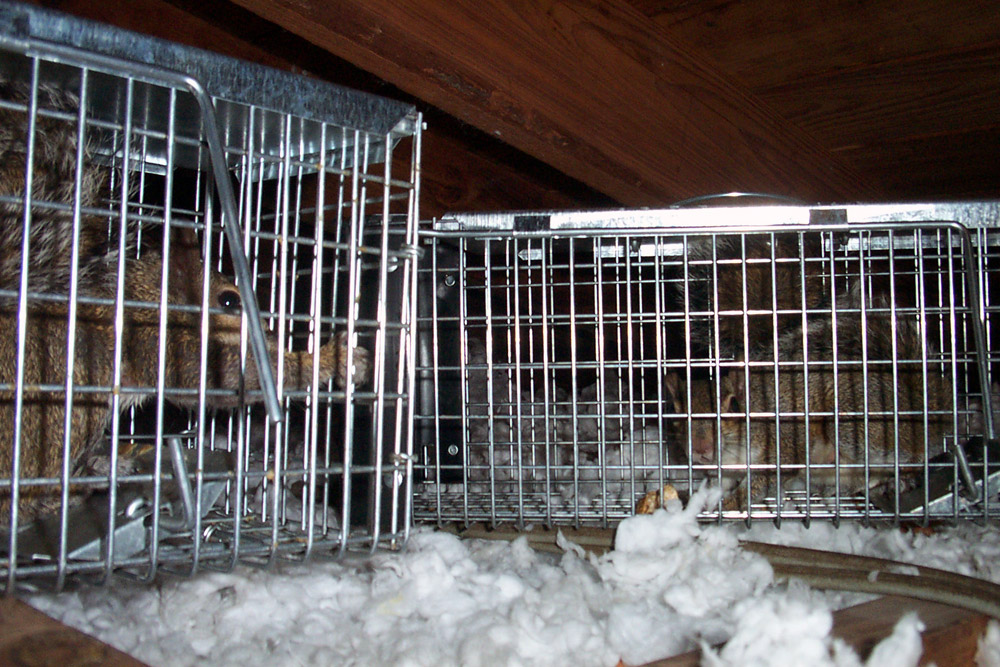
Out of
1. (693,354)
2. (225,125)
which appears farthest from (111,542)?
(693,354)

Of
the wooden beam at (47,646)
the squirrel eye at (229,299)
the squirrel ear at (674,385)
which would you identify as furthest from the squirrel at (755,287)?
the wooden beam at (47,646)

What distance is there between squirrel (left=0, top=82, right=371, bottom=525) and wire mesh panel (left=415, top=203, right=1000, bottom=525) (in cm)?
26

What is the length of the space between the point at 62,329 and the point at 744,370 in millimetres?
1061

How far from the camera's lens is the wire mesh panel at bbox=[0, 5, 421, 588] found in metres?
0.77

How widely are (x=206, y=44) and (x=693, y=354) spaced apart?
4.11 feet

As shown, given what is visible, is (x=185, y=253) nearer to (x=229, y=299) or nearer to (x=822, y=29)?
(x=229, y=299)

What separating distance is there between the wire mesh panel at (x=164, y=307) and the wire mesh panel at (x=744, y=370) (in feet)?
0.60

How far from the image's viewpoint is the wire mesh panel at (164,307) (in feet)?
2.53

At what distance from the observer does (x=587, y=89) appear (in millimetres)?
1665

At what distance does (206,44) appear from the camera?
155 centimetres

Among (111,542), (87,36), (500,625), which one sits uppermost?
(87,36)

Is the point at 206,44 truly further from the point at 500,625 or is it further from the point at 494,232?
the point at 500,625

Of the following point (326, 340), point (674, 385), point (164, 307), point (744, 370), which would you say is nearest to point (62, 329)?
point (164, 307)

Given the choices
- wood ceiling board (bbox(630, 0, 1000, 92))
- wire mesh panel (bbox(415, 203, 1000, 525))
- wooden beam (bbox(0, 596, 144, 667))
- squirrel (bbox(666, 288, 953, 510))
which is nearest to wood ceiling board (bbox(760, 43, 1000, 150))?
wood ceiling board (bbox(630, 0, 1000, 92))
